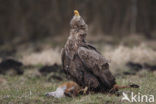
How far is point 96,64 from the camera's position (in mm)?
7410

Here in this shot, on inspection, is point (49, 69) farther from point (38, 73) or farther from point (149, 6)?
point (149, 6)

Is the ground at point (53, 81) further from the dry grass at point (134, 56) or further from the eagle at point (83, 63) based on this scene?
the eagle at point (83, 63)

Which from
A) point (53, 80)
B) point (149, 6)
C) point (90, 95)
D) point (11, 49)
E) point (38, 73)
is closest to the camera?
point (90, 95)

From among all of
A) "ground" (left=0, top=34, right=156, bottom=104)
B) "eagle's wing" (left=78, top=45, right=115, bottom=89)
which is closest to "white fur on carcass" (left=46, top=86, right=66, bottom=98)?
"ground" (left=0, top=34, right=156, bottom=104)

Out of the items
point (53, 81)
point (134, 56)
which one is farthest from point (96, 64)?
point (134, 56)

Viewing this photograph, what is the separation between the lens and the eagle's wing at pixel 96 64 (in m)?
7.38

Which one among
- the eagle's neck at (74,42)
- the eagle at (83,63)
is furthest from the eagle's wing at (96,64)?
the eagle's neck at (74,42)

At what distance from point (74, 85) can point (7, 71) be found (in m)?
5.33

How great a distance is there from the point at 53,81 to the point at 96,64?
12.7ft

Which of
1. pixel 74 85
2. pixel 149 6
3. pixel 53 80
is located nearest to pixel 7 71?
pixel 53 80

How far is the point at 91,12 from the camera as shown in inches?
888

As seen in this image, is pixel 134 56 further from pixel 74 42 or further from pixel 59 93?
pixel 59 93

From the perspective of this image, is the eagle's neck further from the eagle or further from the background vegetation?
the background vegetation

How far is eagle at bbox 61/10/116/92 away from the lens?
24.3 ft
